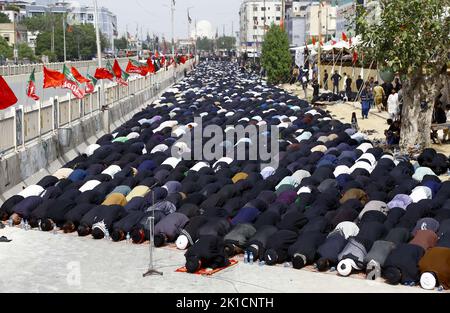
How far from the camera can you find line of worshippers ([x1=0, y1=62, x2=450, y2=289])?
38.9ft

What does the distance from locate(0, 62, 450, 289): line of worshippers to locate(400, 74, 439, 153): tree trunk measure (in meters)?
1.65

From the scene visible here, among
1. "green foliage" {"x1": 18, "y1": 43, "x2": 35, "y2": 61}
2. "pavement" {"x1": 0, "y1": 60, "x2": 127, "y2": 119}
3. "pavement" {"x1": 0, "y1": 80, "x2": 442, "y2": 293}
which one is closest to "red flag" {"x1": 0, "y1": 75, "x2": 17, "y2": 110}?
"pavement" {"x1": 0, "y1": 80, "x2": 442, "y2": 293}

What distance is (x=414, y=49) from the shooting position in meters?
21.5

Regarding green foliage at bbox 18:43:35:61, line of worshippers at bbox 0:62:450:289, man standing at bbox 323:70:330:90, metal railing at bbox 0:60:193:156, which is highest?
green foliage at bbox 18:43:35:61

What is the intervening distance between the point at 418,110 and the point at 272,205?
9.69m

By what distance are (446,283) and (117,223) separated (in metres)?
6.36

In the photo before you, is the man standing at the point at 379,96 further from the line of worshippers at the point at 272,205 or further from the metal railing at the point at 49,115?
the metal railing at the point at 49,115

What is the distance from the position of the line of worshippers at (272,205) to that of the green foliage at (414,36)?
114 inches

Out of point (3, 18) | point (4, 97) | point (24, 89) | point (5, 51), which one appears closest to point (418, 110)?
point (4, 97)

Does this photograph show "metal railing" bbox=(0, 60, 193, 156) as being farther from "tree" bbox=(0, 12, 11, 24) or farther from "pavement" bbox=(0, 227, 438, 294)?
"tree" bbox=(0, 12, 11, 24)

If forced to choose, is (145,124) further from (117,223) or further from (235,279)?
(235,279)

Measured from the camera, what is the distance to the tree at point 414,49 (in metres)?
21.7

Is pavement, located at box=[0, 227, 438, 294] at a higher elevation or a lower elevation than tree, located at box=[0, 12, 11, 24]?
lower

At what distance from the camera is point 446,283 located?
10781mm
